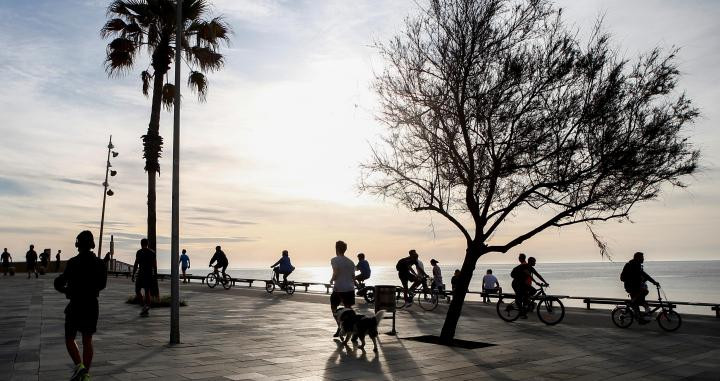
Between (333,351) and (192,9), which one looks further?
(192,9)

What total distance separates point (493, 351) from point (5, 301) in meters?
18.1

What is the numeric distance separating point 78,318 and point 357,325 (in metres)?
5.11

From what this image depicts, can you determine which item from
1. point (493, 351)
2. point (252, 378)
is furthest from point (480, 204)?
point (252, 378)

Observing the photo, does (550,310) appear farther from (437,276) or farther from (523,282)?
(437,276)

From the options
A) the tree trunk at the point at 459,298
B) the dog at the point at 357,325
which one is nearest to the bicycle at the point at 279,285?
the tree trunk at the point at 459,298

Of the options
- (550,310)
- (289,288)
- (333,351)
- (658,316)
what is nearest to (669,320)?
(658,316)

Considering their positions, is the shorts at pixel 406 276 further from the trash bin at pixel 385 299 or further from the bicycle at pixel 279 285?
the bicycle at pixel 279 285

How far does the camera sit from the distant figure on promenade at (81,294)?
23.5 ft

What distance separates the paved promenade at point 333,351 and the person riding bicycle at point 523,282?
597mm

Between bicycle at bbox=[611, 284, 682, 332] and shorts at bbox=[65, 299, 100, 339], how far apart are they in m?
12.3

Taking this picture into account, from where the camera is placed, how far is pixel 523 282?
15516 millimetres

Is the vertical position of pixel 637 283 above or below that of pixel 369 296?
above

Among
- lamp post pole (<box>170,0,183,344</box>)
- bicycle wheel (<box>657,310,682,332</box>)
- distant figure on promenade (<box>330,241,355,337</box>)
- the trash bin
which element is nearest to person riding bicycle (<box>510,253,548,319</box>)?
bicycle wheel (<box>657,310,682,332</box>)

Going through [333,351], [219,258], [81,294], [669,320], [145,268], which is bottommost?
[333,351]
